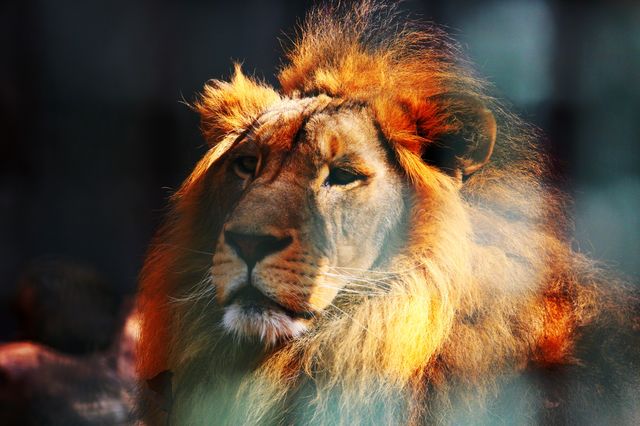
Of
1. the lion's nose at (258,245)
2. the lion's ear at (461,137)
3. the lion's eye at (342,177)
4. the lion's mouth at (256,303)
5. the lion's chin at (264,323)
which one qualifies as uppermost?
the lion's ear at (461,137)

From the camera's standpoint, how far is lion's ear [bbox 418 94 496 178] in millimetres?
1346

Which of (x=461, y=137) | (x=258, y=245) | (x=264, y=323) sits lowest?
(x=264, y=323)

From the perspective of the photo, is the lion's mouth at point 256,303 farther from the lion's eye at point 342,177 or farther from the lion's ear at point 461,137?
the lion's ear at point 461,137

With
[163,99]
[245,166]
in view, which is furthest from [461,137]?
[163,99]

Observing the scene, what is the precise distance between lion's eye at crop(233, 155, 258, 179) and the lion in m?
0.02

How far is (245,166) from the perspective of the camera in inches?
55.8

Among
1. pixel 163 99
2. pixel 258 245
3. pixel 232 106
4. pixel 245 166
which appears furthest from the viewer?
pixel 163 99

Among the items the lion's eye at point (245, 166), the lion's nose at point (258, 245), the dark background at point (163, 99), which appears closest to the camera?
the lion's nose at point (258, 245)

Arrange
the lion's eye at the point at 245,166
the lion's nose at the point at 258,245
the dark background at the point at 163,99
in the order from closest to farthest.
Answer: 1. the lion's nose at the point at 258,245
2. the lion's eye at the point at 245,166
3. the dark background at the point at 163,99

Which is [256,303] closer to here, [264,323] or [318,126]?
[264,323]

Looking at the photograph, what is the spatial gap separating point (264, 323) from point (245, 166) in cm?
28

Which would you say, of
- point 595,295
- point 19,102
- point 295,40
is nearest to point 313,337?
point 595,295

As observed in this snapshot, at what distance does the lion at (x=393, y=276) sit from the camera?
1297 millimetres

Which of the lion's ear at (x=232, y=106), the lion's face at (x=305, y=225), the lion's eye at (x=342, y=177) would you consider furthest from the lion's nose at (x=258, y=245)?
the lion's ear at (x=232, y=106)
